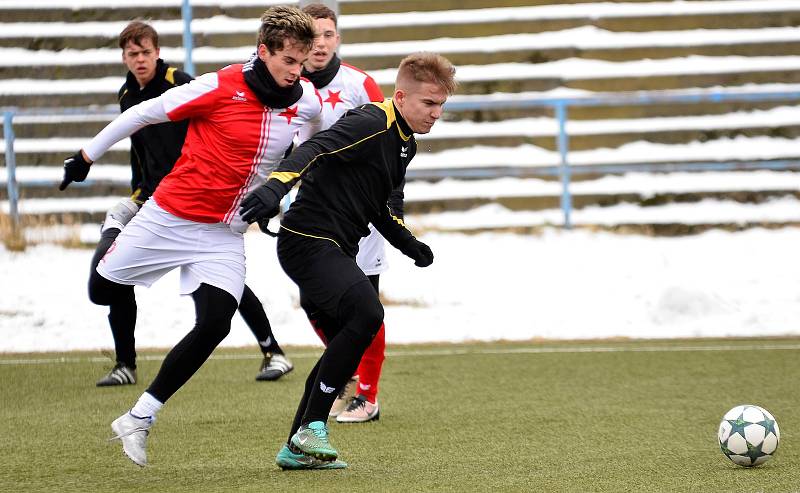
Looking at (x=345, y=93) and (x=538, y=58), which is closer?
(x=345, y=93)

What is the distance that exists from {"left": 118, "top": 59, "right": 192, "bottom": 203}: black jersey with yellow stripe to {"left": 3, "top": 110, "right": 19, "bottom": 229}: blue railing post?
6.49 metres

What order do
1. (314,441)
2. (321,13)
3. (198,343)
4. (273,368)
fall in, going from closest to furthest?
(314,441) < (198,343) < (321,13) < (273,368)

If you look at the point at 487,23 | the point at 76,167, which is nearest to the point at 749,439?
the point at 76,167

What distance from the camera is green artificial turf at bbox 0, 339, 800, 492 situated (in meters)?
4.64

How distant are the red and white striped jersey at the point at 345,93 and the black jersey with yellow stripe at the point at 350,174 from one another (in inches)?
54.6

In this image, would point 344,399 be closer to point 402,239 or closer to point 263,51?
point 402,239

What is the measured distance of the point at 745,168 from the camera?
1422 cm

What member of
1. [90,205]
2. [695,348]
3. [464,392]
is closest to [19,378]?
[464,392]

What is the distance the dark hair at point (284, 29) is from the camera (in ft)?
16.2

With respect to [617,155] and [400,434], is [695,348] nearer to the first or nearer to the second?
[400,434]

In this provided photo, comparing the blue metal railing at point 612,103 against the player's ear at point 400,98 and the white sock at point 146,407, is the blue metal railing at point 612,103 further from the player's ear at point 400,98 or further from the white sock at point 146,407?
the white sock at point 146,407

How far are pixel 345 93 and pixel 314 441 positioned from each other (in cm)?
227

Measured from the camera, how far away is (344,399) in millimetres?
6301

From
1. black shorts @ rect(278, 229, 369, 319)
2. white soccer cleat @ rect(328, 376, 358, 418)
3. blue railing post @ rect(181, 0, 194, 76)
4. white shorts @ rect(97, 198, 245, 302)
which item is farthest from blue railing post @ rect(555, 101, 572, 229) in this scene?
black shorts @ rect(278, 229, 369, 319)
